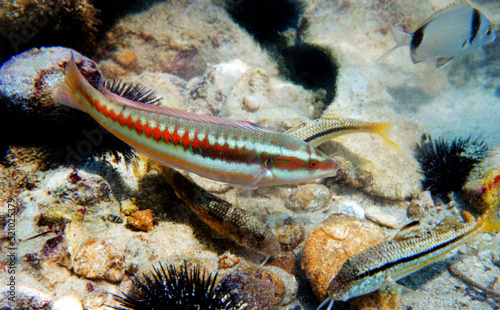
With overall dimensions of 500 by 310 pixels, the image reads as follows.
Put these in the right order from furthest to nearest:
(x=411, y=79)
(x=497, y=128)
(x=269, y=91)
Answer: (x=411, y=79) < (x=497, y=128) < (x=269, y=91)

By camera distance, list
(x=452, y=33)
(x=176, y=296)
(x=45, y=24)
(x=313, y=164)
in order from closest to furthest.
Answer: (x=176, y=296)
(x=313, y=164)
(x=45, y=24)
(x=452, y=33)

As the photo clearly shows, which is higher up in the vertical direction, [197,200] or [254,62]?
[254,62]

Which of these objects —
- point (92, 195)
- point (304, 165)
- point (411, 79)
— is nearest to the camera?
point (304, 165)

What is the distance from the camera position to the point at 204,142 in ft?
8.14

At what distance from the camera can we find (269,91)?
19.2ft

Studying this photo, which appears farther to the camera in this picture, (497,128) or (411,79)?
(411,79)

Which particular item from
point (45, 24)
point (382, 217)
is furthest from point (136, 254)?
point (45, 24)

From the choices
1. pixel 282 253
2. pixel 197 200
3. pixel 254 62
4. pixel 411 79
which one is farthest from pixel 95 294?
pixel 411 79

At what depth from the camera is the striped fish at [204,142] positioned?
2.47 m

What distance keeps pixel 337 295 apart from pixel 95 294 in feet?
8.58

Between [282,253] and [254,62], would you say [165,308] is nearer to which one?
[282,253]

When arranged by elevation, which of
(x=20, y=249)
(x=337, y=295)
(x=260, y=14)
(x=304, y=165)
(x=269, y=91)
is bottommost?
(x=20, y=249)

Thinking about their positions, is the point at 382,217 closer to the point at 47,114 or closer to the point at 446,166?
the point at 446,166

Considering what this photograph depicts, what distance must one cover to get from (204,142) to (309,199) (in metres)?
2.48
